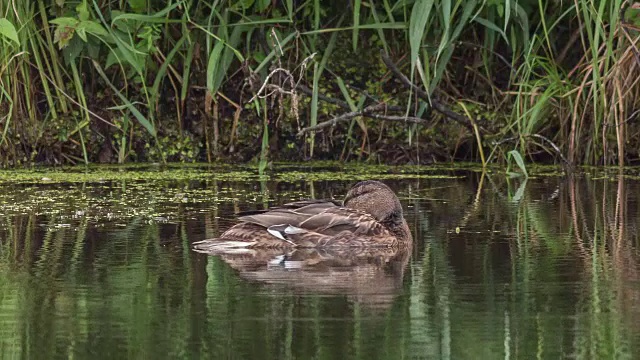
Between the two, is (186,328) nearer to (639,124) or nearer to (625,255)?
(625,255)

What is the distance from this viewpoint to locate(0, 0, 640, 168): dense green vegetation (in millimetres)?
9570

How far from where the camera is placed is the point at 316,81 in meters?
9.62

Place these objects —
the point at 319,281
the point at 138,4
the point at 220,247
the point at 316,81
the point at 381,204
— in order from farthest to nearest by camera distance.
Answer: the point at 138,4
the point at 316,81
the point at 381,204
the point at 220,247
the point at 319,281

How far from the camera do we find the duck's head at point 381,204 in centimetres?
711

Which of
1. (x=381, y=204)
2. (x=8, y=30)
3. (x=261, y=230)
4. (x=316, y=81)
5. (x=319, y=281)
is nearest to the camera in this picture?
(x=319, y=281)

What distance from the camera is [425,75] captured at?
9750 millimetres

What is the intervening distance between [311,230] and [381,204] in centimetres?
48

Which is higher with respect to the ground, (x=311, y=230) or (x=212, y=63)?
(x=212, y=63)

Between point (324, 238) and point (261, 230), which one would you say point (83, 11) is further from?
point (324, 238)

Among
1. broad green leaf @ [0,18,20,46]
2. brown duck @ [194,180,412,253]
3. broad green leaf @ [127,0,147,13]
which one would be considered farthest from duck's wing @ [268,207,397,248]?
broad green leaf @ [127,0,147,13]

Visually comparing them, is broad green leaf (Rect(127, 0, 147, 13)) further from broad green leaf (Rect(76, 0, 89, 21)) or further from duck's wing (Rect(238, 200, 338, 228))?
duck's wing (Rect(238, 200, 338, 228))

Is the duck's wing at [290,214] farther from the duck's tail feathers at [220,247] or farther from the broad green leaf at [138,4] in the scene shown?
the broad green leaf at [138,4]

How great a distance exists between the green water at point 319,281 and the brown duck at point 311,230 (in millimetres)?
169

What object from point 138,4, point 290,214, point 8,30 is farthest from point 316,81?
point 290,214
